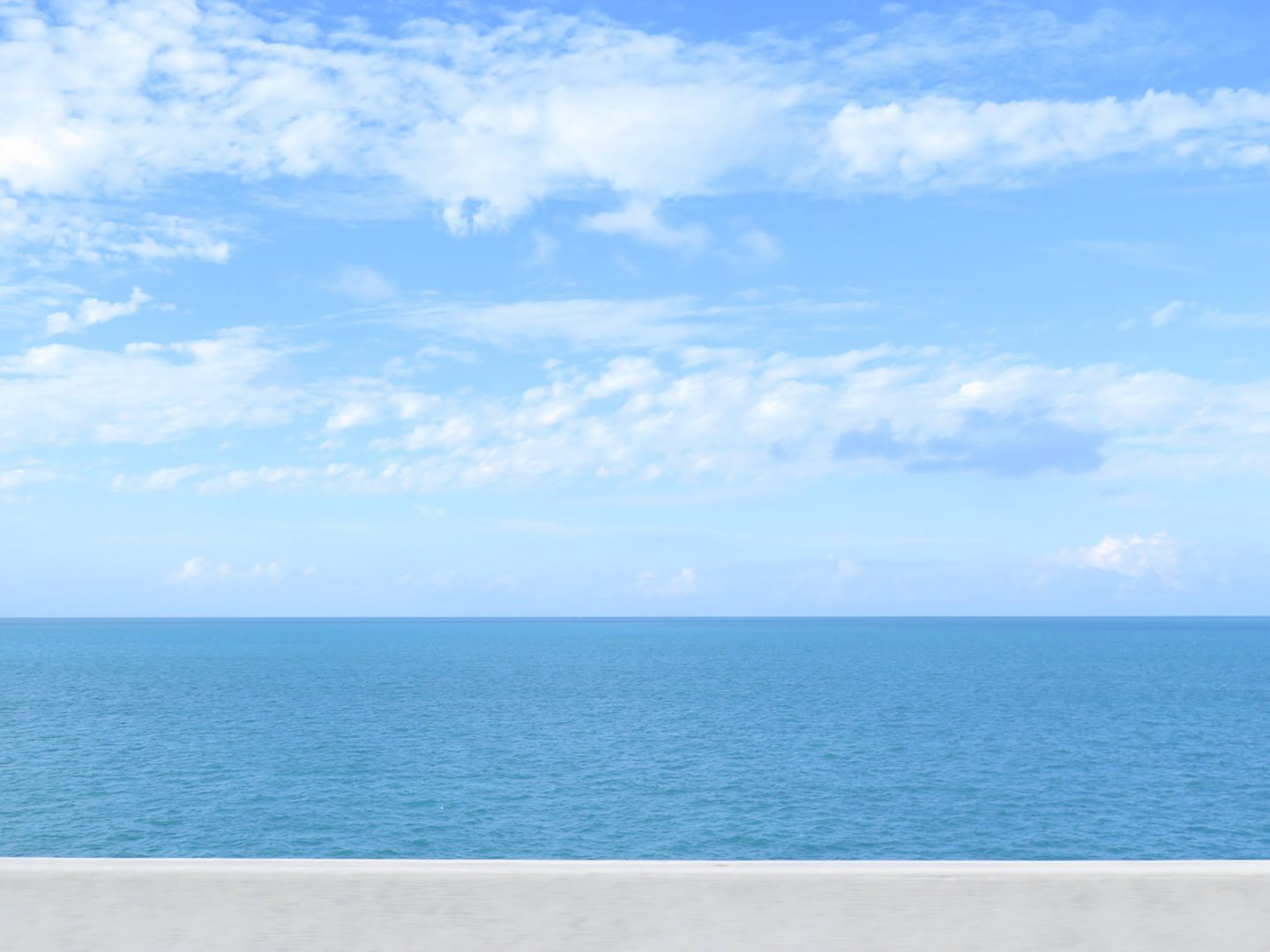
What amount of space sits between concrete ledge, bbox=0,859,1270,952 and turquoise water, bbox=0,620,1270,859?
27194mm

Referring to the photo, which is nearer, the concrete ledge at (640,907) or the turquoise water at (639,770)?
the concrete ledge at (640,907)

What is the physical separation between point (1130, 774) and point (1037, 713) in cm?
2514

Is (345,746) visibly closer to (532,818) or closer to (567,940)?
(532,818)

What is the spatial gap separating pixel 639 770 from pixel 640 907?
41175 millimetres

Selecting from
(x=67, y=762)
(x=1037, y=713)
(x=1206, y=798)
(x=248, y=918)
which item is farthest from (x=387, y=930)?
(x=1037, y=713)

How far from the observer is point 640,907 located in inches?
172

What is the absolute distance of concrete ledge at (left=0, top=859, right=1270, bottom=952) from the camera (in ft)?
14.1

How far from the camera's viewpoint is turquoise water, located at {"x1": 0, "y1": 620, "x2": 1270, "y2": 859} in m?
32.6

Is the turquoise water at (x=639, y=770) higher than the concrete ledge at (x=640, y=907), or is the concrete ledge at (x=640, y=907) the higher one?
the concrete ledge at (x=640, y=907)

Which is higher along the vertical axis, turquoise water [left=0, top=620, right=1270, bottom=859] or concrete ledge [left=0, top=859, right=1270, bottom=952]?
concrete ledge [left=0, top=859, right=1270, bottom=952]

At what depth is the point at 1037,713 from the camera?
6850 cm

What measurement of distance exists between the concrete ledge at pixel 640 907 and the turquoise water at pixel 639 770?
27.2 meters

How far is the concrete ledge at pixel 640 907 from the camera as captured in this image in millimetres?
4301

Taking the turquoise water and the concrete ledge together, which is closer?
the concrete ledge
